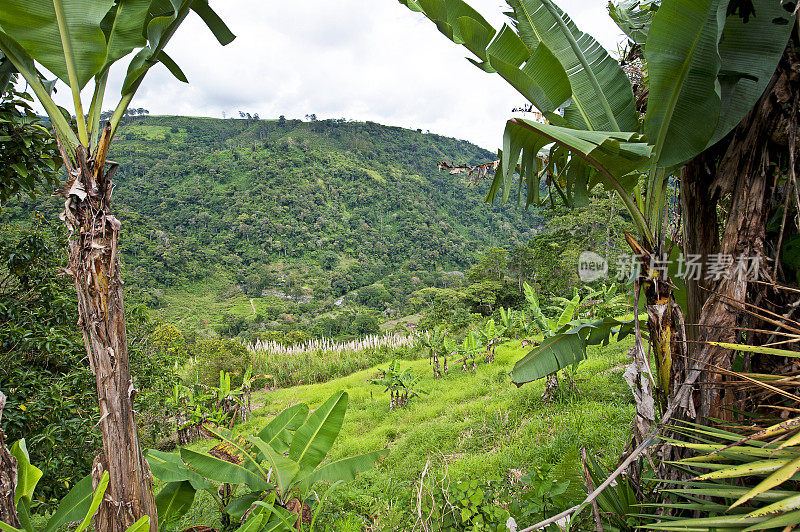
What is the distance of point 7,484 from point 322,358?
1045 centimetres

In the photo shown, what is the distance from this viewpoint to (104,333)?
1.60m

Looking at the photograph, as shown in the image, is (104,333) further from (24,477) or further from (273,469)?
(273,469)

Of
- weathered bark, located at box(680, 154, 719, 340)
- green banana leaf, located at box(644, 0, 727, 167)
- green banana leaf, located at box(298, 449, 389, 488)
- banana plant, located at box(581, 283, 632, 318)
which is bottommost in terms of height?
green banana leaf, located at box(298, 449, 389, 488)

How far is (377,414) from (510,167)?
5577 millimetres

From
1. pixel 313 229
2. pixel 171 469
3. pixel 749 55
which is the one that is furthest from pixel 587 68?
pixel 313 229

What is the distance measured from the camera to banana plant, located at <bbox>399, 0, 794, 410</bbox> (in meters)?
1.52

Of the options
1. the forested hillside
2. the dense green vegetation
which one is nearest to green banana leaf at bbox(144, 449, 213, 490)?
the dense green vegetation

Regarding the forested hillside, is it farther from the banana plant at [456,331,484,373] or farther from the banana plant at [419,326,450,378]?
the banana plant at [456,331,484,373]

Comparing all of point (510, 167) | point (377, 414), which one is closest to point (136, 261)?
point (377, 414)

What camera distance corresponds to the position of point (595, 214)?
11.4 metres

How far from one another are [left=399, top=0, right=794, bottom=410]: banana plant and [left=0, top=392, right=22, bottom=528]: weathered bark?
2385 millimetres

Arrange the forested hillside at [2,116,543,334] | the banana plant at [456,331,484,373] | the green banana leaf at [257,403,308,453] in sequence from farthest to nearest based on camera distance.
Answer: the forested hillside at [2,116,543,334] → the banana plant at [456,331,484,373] → the green banana leaf at [257,403,308,453]

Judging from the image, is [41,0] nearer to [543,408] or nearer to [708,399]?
[708,399]

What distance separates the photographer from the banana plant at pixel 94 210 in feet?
5.20
